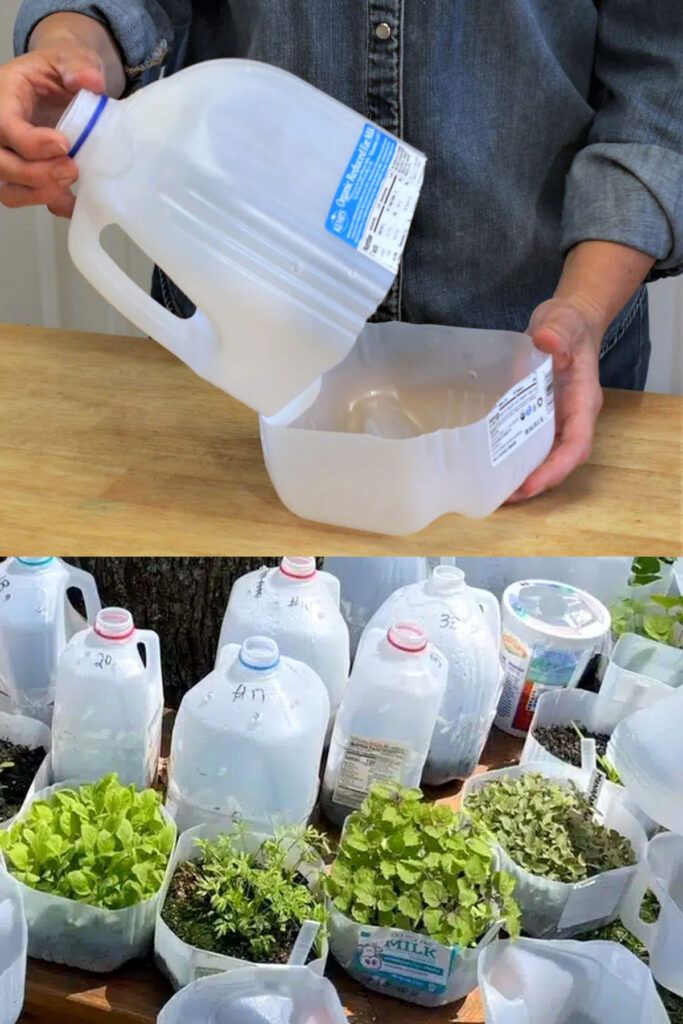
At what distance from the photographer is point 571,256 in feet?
3.40

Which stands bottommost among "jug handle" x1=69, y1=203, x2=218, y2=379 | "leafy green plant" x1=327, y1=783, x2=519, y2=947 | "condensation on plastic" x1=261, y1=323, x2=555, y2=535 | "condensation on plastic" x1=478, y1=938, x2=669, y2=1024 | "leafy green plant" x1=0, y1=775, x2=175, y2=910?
"leafy green plant" x1=0, y1=775, x2=175, y2=910

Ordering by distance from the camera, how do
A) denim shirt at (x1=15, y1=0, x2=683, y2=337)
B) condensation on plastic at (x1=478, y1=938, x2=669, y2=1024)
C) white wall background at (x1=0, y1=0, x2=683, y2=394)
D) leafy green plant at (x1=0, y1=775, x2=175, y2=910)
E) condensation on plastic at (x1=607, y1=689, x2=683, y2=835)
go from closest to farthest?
condensation on plastic at (x1=607, y1=689, x2=683, y2=835), condensation on plastic at (x1=478, y1=938, x2=669, y2=1024), leafy green plant at (x1=0, y1=775, x2=175, y2=910), denim shirt at (x1=15, y1=0, x2=683, y2=337), white wall background at (x1=0, y1=0, x2=683, y2=394)

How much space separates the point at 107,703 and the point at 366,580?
29 centimetres

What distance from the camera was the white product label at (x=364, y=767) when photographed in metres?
1.01

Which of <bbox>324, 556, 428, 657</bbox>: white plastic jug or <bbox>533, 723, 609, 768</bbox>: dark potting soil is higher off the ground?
<bbox>324, 556, 428, 657</bbox>: white plastic jug

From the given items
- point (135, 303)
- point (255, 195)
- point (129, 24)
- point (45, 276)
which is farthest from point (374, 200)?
point (45, 276)

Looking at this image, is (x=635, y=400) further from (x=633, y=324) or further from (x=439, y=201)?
(x=439, y=201)

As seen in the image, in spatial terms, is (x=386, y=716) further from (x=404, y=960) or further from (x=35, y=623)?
(x=35, y=623)

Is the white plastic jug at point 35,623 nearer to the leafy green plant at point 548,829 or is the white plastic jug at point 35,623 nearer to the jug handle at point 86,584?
the jug handle at point 86,584

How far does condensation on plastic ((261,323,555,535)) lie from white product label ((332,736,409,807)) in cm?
23

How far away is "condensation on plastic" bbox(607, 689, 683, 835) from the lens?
704mm

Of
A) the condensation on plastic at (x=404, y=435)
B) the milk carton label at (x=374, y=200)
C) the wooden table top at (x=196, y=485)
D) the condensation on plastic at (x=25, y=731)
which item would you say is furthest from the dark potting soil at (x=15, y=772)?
the milk carton label at (x=374, y=200)

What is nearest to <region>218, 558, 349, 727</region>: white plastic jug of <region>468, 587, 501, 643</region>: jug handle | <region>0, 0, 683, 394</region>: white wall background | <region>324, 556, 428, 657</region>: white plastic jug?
<region>324, 556, 428, 657</region>: white plastic jug

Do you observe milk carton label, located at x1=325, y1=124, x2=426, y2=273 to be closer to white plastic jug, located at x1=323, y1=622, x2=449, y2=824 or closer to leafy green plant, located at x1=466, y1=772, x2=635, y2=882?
white plastic jug, located at x1=323, y1=622, x2=449, y2=824
